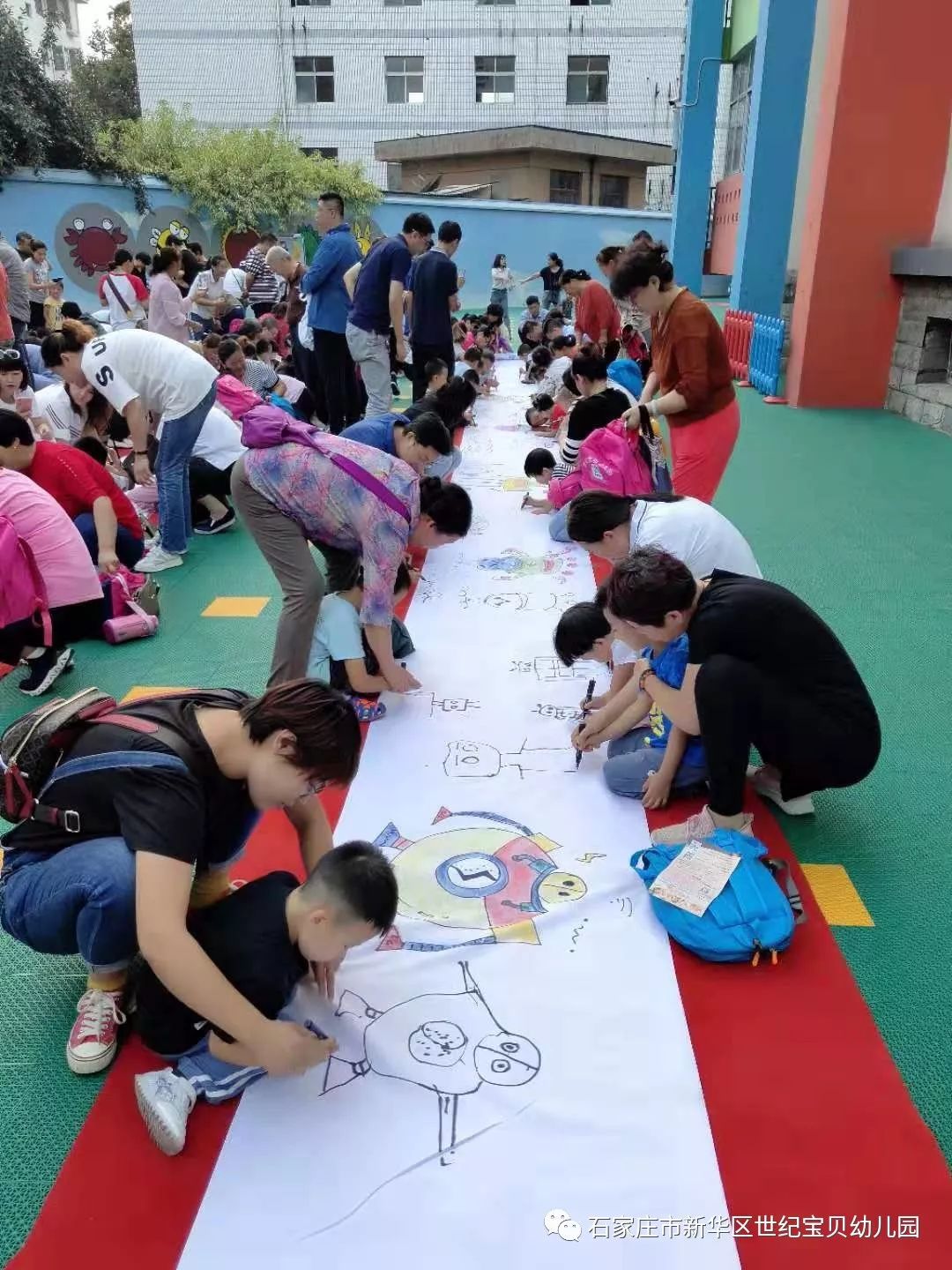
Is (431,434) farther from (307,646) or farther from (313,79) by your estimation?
(313,79)

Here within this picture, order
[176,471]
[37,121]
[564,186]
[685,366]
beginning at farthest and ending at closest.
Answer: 1. [564,186]
2. [37,121]
3. [176,471]
4. [685,366]

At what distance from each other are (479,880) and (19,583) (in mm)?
1738

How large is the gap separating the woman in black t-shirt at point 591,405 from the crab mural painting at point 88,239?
11.3 metres

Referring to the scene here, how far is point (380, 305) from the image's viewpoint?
488cm

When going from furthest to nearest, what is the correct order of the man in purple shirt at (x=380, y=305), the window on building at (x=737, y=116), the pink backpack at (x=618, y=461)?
the window on building at (x=737, y=116) → the man in purple shirt at (x=380, y=305) → the pink backpack at (x=618, y=461)

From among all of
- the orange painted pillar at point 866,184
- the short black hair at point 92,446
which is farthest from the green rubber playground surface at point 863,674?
the orange painted pillar at point 866,184

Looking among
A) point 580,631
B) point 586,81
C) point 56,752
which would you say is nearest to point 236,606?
point 580,631

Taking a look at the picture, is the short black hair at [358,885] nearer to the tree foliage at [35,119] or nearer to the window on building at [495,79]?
the tree foliage at [35,119]

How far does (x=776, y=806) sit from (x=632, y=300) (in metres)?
1.80

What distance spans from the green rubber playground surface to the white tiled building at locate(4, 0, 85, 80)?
26463 mm

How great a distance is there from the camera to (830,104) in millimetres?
6559

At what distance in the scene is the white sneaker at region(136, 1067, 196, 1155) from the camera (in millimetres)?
1394

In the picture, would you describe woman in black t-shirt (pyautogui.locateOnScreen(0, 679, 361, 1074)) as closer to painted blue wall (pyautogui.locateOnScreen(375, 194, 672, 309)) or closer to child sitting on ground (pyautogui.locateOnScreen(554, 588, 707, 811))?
child sitting on ground (pyautogui.locateOnScreen(554, 588, 707, 811))

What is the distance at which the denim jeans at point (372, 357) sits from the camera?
4.99 metres
